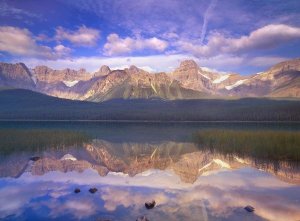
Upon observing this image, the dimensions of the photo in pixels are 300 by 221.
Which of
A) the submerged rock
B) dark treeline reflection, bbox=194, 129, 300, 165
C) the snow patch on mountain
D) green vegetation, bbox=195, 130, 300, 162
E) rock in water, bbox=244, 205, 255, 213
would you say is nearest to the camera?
rock in water, bbox=244, 205, 255, 213

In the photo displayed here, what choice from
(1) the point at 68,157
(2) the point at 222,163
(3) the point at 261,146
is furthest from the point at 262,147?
(1) the point at 68,157

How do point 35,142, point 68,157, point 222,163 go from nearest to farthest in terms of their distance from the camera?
1. point 222,163
2. point 68,157
3. point 35,142

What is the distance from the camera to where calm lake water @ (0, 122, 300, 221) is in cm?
1884

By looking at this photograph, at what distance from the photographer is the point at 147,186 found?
2675 cm

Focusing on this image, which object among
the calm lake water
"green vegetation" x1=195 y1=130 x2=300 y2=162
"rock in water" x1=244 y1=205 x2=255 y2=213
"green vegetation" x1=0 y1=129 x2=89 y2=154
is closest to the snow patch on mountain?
the calm lake water

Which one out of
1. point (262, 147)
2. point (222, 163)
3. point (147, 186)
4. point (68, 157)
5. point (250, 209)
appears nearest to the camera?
point (250, 209)

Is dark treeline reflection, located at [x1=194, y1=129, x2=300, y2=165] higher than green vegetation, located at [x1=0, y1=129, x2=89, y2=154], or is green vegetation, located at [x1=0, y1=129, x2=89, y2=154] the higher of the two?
dark treeline reflection, located at [x1=194, y1=129, x2=300, y2=165]

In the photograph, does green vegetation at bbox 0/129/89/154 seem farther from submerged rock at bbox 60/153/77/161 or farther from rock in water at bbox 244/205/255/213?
rock in water at bbox 244/205/255/213

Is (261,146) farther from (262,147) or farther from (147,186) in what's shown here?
(147,186)

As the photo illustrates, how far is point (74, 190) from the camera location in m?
24.6

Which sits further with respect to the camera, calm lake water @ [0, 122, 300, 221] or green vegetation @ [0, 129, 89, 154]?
green vegetation @ [0, 129, 89, 154]

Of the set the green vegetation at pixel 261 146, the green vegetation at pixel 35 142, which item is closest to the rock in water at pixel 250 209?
the green vegetation at pixel 261 146

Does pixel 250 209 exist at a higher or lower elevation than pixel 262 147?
higher

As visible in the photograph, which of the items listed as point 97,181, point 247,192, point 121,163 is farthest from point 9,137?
point 247,192
